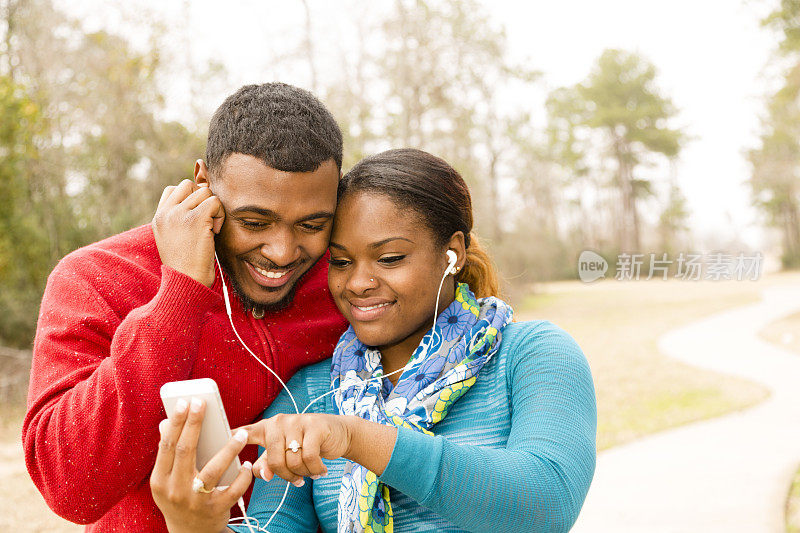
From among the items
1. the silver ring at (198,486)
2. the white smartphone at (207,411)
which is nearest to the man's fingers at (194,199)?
the white smartphone at (207,411)

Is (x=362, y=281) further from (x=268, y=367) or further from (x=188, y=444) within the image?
(x=188, y=444)

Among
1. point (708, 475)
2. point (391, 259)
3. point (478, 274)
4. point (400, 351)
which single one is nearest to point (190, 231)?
point (391, 259)

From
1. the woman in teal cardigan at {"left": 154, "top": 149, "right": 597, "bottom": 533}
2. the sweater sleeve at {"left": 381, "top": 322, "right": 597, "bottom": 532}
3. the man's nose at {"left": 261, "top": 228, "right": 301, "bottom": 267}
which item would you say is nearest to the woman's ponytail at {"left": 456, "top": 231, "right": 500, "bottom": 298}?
the woman in teal cardigan at {"left": 154, "top": 149, "right": 597, "bottom": 533}

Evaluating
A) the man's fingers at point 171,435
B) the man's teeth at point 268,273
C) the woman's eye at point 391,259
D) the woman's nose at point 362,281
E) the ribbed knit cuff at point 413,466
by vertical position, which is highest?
the woman's eye at point 391,259

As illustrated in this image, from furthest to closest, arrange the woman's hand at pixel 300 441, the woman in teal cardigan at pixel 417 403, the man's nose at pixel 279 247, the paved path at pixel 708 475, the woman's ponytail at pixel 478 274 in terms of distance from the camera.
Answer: the paved path at pixel 708 475
the woman's ponytail at pixel 478 274
the man's nose at pixel 279 247
the woman in teal cardigan at pixel 417 403
the woman's hand at pixel 300 441

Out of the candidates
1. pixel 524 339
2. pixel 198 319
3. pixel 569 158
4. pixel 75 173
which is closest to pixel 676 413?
pixel 524 339

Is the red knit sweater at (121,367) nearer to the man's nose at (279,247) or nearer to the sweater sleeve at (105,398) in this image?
the sweater sleeve at (105,398)

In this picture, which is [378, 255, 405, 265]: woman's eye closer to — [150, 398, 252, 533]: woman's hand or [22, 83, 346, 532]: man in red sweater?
[22, 83, 346, 532]: man in red sweater

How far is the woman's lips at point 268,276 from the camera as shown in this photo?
2094mm

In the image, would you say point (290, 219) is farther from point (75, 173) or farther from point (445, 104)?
point (445, 104)

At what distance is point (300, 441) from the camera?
1513 millimetres

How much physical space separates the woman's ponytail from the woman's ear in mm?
144

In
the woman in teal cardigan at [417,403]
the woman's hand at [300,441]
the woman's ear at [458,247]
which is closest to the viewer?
the woman's hand at [300,441]

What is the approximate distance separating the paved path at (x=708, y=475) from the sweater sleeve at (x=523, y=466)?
169 inches
